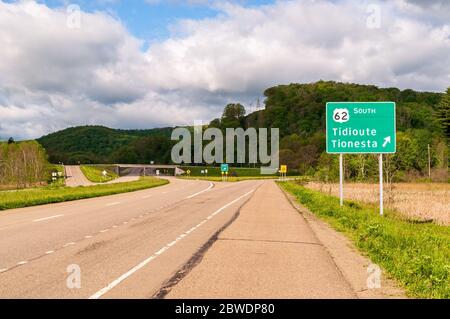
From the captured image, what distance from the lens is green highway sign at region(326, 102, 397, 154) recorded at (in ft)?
72.9

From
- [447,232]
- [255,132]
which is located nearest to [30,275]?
[447,232]

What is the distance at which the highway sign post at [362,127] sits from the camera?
22203 mm

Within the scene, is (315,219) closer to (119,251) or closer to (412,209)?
(412,209)

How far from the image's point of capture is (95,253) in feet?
36.8

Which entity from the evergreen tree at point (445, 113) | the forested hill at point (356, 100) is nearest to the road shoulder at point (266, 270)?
Result: the evergreen tree at point (445, 113)

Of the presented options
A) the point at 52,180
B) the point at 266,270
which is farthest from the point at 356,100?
the point at 266,270

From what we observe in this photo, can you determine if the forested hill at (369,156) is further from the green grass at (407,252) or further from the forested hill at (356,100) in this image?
the green grass at (407,252)

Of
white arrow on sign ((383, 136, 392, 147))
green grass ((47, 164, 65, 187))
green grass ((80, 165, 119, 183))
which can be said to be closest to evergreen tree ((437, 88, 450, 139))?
green grass ((47, 164, 65, 187))

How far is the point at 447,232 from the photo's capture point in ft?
53.1

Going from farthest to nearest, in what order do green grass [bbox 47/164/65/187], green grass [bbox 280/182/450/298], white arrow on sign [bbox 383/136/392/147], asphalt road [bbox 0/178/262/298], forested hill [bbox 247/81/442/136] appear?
1. forested hill [bbox 247/81/442/136]
2. green grass [bbox 47/164/65/187]
3. white arrow on sign [bbox 383/136/392/147]
4. green grass [bbox 280/182/450/298]
5. asphalt road [bbox 0/178/262/298]

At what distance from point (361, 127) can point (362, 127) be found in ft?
0.23

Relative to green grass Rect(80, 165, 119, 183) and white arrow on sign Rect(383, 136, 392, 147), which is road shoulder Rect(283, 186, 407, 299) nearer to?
white arrow on sign Rect(383, 136, 392, 147)

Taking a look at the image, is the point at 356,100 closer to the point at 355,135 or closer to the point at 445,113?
the point at 445,113

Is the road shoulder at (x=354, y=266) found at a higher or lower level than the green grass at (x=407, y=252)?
lower
